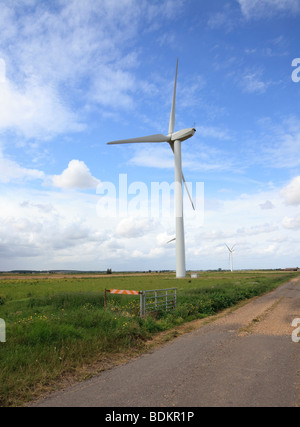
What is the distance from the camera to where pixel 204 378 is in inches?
285

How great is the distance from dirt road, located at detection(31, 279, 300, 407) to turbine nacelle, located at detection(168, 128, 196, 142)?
49.1m

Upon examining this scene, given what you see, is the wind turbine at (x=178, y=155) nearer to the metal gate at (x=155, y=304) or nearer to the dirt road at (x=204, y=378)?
the metal gate at (x=155, y=304)

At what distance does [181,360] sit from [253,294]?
77.5 feet

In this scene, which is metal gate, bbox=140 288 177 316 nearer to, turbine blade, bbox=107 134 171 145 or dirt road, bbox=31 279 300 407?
dirt road, bbox=31 279 300 407

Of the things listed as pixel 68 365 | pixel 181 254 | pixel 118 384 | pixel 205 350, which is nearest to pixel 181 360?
pixel 205 350

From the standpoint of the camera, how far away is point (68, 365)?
8.27 meters

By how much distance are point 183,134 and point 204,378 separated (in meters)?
53.5

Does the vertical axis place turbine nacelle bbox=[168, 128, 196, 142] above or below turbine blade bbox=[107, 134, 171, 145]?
above

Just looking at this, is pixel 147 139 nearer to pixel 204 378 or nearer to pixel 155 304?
pixel 155 304

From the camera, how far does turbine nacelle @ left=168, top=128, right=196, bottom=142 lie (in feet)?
188

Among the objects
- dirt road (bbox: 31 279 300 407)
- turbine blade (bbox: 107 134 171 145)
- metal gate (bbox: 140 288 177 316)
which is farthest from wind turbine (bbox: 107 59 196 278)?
dirt road (bbox: 31 279 300 407)

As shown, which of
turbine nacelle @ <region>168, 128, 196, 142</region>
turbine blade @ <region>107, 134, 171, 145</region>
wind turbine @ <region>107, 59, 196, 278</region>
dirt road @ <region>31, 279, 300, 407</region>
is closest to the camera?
dirt road @ <region>31, 279, 300, 407</region>

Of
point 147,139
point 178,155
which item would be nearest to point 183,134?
point 178,155
